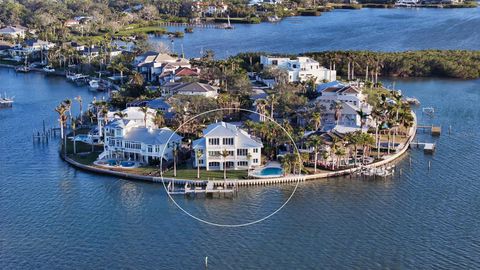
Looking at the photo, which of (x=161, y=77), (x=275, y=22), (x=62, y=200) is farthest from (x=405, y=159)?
(x=275, y=22)

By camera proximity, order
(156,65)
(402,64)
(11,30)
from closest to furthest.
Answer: (156,65) → (402,64) → (11,30)

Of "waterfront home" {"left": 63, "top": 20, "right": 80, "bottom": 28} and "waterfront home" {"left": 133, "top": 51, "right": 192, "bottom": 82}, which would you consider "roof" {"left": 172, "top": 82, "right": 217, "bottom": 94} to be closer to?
"waterfront home" {"left": 133, "top": 51, "right": 192, "bottom": 82}

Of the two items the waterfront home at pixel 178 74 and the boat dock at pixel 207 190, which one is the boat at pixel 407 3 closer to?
the waterfront home at pixel 178 74

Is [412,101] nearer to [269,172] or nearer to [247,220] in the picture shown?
[269,172]

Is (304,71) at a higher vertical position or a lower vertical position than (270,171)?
higher

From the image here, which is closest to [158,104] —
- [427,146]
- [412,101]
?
[427,146]

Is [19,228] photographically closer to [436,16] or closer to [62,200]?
[62,200]
